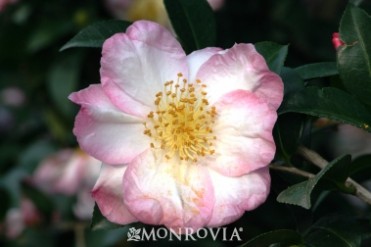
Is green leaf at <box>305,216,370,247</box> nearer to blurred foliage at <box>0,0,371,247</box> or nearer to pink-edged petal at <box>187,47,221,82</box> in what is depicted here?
blurred foliage at <box>0,0,371,247</box>

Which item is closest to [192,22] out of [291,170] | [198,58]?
[198,58]

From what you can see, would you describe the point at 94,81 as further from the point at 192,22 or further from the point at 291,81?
the point at 291,81

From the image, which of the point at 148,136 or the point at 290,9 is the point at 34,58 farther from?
the point at 148,136

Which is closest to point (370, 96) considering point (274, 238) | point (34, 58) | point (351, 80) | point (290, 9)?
point (351, 80)

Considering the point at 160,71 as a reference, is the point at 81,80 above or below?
below

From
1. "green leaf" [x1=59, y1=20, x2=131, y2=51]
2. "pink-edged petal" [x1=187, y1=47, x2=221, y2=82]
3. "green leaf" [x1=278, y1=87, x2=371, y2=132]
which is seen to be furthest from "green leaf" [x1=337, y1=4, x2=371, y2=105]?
"green leaf" [x1=59, y1=20, x2=131, y2=51]

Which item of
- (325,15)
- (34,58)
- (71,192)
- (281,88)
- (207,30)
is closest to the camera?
(281,88)
